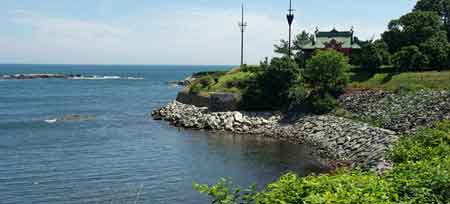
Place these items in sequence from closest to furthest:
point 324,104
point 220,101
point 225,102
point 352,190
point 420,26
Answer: point 352,190
point 324,104
point 225,102
point 220,101
point 420,26

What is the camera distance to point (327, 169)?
113 feet

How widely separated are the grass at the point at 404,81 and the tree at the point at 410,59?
4.96 feet

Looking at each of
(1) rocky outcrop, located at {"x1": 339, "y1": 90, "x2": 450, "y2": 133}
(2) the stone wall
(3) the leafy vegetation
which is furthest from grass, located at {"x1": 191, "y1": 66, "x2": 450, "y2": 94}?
(3) the leafy vegetation

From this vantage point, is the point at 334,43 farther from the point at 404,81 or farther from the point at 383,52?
the point at 404,81

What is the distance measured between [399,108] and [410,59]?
45.1ft

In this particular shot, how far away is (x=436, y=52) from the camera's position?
57469mm

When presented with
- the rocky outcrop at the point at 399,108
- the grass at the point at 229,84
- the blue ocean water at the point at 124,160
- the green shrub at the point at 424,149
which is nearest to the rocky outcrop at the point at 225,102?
the grass at the point at 229,84

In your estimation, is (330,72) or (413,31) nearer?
(330,72)

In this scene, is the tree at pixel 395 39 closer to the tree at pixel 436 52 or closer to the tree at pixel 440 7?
the tree at pixel 436 52

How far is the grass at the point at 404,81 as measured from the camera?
4997cm

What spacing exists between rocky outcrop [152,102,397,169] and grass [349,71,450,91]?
849 cm

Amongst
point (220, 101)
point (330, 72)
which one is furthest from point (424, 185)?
point (220, 101)

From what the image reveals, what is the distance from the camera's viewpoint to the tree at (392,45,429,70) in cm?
5681

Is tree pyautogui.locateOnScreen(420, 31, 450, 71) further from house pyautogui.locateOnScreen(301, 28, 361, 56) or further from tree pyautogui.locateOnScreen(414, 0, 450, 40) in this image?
tree pyautogui.locateOnScreen(414, 0, 450, 40)
